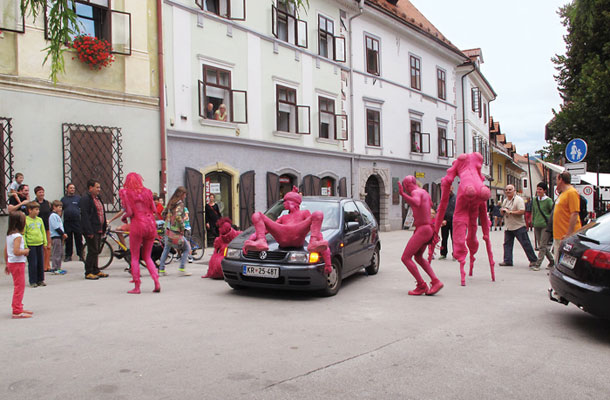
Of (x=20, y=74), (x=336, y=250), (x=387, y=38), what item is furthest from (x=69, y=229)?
(x=387, y=38)

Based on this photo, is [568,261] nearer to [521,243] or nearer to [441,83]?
[521,243]

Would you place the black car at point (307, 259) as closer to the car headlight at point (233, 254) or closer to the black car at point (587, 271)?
the car headlight at point (233, 254)

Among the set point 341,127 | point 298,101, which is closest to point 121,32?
point 298,101

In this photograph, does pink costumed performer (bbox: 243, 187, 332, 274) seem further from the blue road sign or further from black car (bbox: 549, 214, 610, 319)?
the blue road sign

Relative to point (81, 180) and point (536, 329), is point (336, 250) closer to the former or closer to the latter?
point (536, 329)

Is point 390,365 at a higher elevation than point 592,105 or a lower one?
lower

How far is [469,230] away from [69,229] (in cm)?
827

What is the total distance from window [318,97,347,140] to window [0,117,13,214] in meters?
12.2

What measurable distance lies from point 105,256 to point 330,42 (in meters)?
14.6

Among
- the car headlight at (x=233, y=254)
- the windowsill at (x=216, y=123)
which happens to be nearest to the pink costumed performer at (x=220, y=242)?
the car headlight at (x=233, y=254)

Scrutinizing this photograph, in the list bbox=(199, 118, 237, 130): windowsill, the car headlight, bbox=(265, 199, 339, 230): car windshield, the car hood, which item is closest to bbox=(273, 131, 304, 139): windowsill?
bbox=(199, 118, 237, 130): windowsill

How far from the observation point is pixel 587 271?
509 cm

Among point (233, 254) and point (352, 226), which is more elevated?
point (352, 226)

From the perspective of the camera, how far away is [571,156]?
12.9 m
